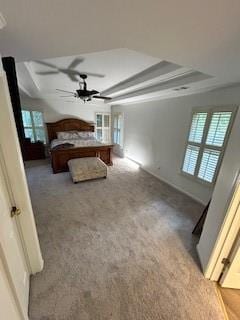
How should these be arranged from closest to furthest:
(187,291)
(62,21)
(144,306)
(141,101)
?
(62,21), (144,306), (187,291), (141,101)

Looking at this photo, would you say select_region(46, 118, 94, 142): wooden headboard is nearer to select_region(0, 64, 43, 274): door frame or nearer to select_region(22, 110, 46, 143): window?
select_region(22, 110, 46, 143): window

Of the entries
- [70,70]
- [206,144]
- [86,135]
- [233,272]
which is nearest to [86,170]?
[70,70]

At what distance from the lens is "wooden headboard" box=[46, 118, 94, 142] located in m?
5.83

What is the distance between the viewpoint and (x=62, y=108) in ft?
19.6

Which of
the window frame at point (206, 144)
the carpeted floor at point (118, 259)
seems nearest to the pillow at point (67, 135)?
the carpeted floor at point (118, 259)

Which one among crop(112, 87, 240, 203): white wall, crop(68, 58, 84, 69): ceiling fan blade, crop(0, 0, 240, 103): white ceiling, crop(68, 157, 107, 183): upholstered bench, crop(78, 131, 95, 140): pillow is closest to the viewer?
crop(0, 0, 240, 103): white ceiling

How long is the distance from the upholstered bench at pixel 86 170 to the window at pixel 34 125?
2784 millimetres

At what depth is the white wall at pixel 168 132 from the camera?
2.97 m

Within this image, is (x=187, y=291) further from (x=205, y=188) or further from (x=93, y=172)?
(x=93, y=172)

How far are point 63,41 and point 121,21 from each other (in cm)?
54

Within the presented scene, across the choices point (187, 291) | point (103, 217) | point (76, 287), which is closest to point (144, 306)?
point (187, 291)

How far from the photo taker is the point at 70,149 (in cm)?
438

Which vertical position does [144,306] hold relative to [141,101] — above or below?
below

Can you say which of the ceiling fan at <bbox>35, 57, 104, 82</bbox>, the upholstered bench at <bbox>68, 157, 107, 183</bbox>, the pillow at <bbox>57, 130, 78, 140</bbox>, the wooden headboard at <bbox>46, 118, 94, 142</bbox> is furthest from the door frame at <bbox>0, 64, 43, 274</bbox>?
the wooden headboard at <bbox>46, 118, 94, 142</bbox>
